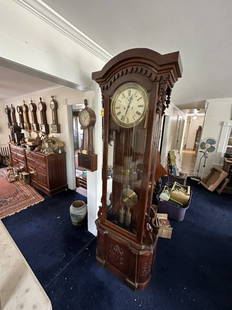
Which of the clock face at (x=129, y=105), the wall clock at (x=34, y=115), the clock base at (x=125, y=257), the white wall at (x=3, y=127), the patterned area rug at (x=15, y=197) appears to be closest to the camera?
the clock face at (x=129, y=105)

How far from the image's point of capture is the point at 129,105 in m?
1.04

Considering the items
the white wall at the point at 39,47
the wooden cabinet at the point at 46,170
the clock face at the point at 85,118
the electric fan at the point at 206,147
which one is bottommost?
the wooden cabinet at the point at 46,170

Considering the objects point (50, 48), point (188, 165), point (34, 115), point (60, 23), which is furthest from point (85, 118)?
point (188, 165)

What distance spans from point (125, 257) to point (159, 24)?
2.04 metres

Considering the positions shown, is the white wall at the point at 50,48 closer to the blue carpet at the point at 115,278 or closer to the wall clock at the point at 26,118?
the blue carpet at the point at 115,278

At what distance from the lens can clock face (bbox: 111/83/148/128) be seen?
38.3 inches

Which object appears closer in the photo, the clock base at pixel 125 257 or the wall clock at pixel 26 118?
the clock base at pixel 125 257

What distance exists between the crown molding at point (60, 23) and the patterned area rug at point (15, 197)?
283cm

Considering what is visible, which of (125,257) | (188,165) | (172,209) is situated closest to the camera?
(125,257)

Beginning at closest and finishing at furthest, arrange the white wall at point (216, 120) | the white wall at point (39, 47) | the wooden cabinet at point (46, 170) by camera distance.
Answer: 1. the white wall at point (39, 47)
2. the wooden cabinet at point (46, 170)
3. the white wall at point (216, 120)

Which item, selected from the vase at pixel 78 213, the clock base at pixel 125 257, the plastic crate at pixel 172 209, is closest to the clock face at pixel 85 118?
the clock base at pixel 125 257

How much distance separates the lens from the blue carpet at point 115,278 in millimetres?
1309

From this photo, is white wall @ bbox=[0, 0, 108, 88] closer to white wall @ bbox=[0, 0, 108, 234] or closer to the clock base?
white wall @ bbox=[0, 0, 108, 234]

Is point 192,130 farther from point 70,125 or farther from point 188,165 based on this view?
point 70,125
